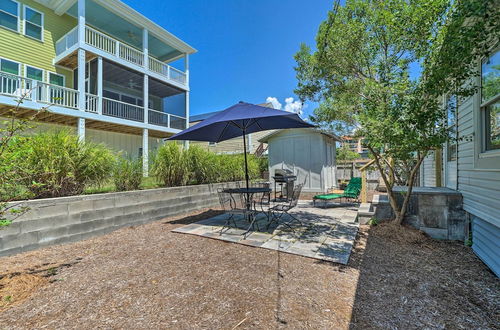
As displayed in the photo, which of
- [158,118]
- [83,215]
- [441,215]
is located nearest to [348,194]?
[441,215]

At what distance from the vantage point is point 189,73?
13.9 meters

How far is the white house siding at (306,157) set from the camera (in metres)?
10.1

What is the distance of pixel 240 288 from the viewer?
2.58 meters

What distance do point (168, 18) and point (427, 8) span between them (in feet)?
40.9

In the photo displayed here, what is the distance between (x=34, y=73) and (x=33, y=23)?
84.8 inches

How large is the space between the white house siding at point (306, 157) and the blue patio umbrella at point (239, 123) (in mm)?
4555

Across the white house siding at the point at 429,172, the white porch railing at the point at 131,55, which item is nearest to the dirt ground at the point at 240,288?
the white house siding at the point at 429,172

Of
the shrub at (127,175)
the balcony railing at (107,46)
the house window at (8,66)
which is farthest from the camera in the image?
the balcony railing at (107,46)

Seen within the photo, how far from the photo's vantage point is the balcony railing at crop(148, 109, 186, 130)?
12.4 m

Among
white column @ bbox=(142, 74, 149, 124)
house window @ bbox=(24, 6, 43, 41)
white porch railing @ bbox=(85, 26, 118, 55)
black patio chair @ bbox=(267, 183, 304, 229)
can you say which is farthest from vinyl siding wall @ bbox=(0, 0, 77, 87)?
black patio chair @ bbox=(267, 183, 304, 229)

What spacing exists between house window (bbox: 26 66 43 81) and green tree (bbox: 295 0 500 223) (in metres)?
11.0

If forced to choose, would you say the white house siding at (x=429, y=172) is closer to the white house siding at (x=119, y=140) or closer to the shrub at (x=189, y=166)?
the shrub at (x=189, y=166)

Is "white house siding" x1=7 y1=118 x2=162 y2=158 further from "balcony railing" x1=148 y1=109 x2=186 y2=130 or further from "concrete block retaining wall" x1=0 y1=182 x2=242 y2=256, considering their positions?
"concrete block retaining wall" x1=0 y1=182 x2=242 y2=256

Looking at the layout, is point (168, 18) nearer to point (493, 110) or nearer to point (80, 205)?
point (80, 205)
